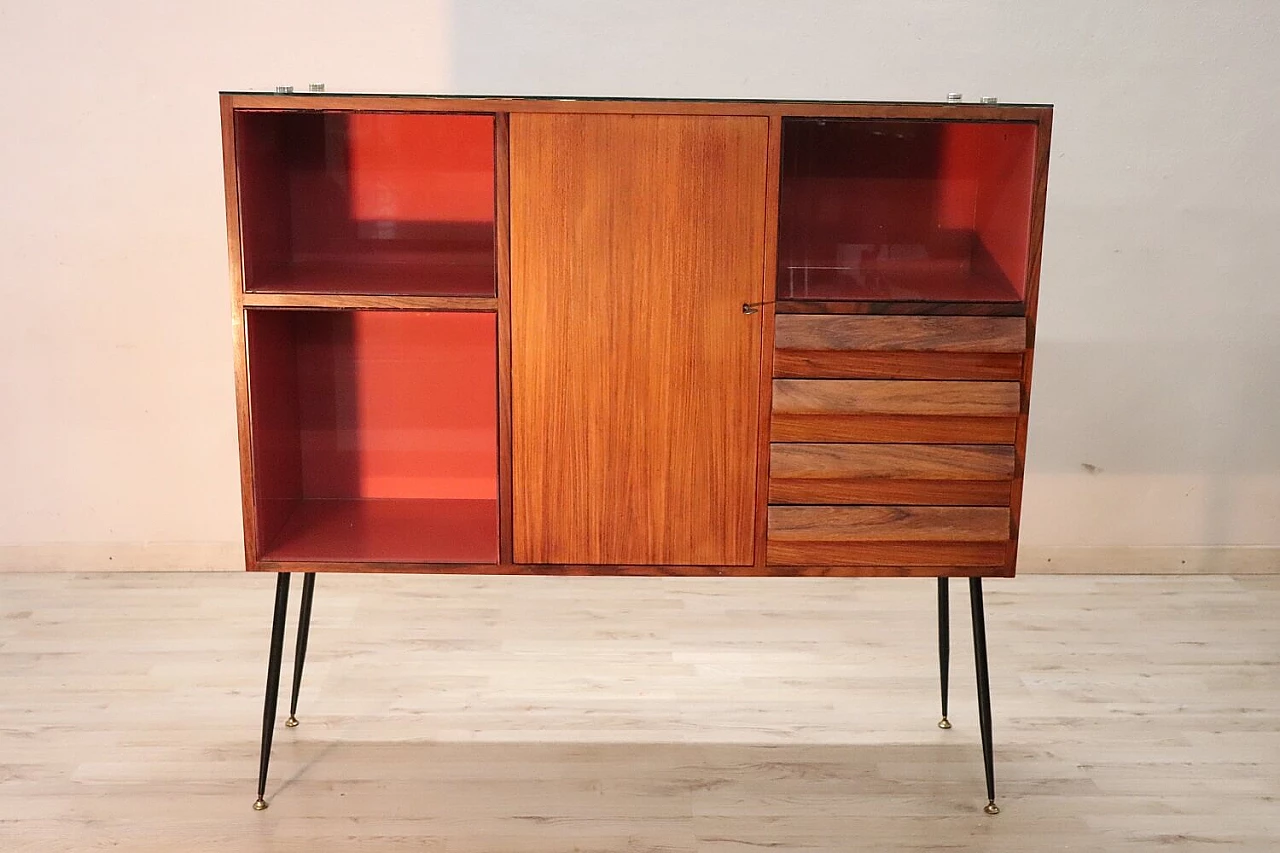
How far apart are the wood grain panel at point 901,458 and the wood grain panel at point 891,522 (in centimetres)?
6

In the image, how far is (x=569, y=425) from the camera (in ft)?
6.65

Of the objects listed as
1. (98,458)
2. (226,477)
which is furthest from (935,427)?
(98,458)

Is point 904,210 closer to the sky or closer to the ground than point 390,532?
closer to the sky

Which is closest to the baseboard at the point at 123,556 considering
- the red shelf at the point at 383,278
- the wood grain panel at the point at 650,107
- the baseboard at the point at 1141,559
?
the red shelf at the point at 383,278

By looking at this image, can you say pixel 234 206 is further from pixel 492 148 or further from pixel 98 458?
pixel 98 458

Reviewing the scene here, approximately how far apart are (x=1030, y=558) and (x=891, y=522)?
5.23 feet

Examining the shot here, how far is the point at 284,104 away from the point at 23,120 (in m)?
1.64

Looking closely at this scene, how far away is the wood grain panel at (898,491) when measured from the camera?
Result: 206 cm

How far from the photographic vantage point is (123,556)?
3.42 m

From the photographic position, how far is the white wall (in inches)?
124

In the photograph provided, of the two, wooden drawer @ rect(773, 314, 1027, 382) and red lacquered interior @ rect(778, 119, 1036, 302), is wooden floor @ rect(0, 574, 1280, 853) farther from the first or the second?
red lacquered interior @ rect(778, 119, 1036, 302)

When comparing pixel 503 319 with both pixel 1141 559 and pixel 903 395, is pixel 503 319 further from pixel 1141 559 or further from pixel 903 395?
pixel 1141 559

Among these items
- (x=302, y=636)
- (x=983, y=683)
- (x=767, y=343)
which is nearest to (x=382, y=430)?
(x=302, y=636)

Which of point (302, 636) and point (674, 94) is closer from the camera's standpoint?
point (302, 636)
